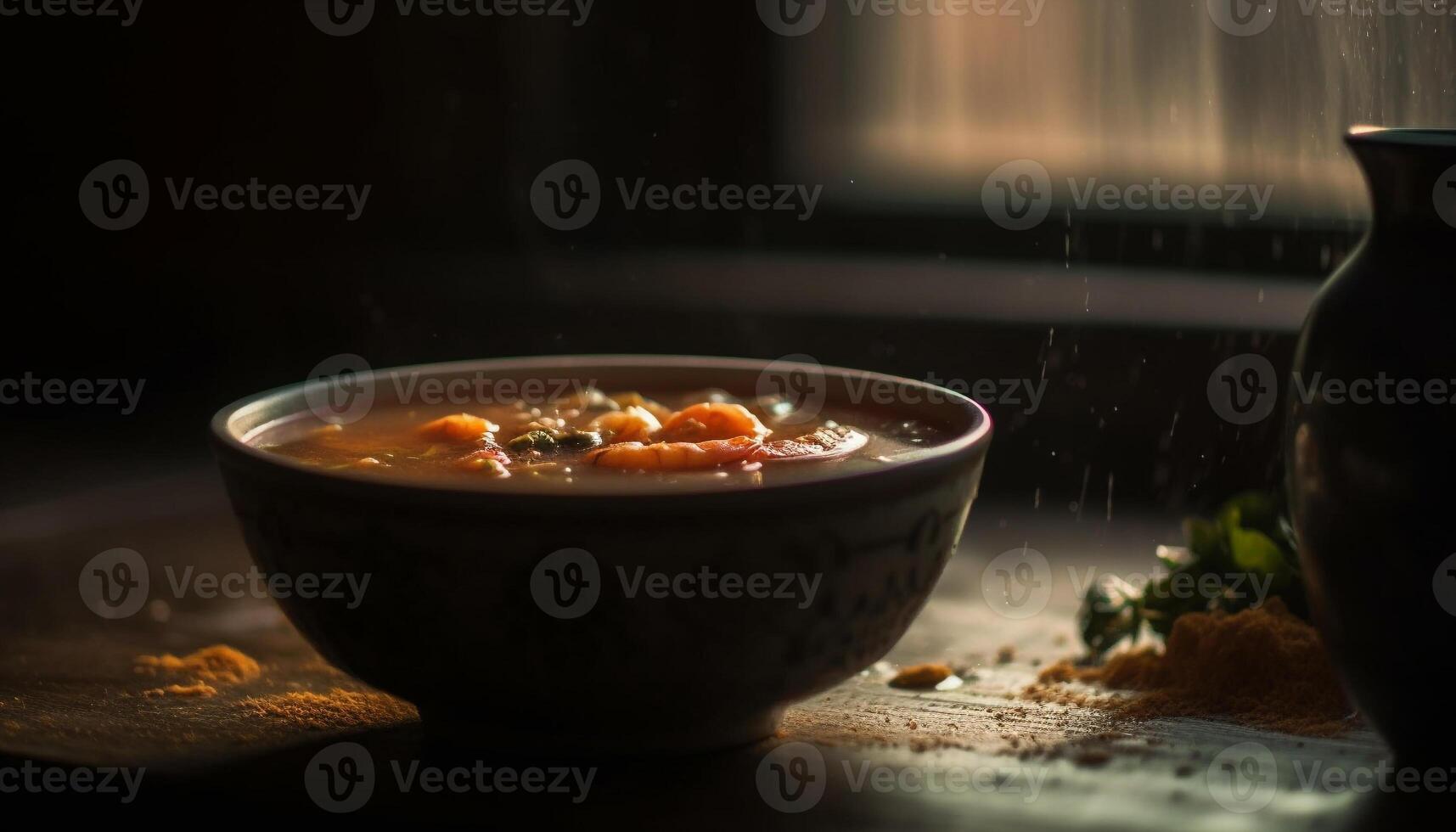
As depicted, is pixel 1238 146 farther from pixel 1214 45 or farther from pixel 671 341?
pixel 671 341

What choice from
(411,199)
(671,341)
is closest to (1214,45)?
(671,341)

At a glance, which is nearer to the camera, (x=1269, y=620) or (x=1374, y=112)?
(x=1269, y=620)

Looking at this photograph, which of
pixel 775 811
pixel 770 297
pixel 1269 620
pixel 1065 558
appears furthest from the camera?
pixel 770 297
